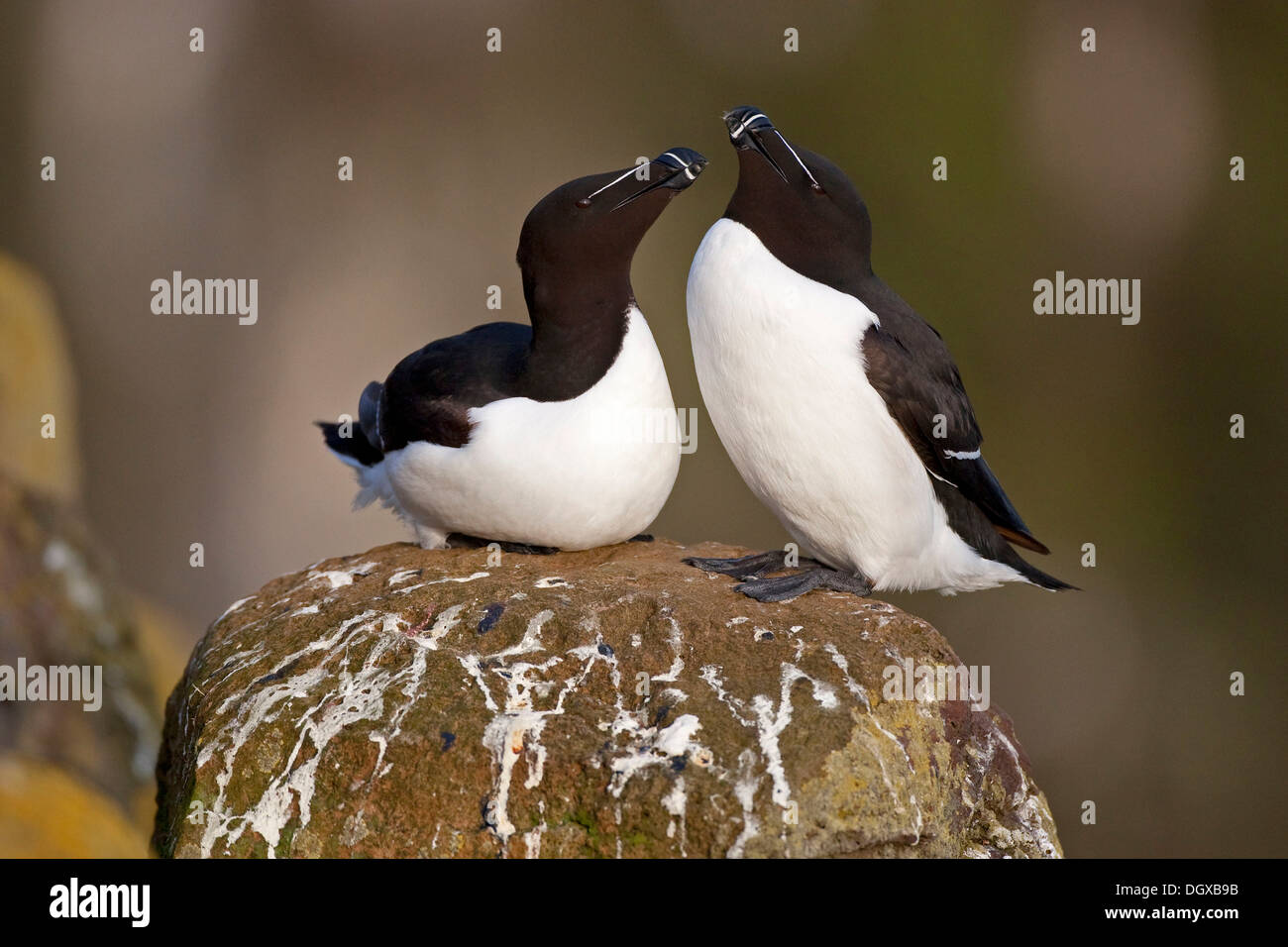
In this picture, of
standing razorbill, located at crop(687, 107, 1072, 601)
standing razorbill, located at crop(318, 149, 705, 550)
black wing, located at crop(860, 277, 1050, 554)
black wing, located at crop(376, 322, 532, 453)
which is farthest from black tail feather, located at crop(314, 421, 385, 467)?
black wing, located at crop(860, 277, 1050, 554)

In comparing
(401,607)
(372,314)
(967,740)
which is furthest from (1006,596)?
(401,607)

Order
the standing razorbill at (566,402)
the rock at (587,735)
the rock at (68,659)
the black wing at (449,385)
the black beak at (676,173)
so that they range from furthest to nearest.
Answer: the rock at (68,659), the black wing at (449,385), the standing razorbill at (566,402), the black beak at (676,173), the rock at (587,735)

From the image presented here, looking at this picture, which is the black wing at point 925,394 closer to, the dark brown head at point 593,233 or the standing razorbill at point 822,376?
the standing razorbill at point 822,376

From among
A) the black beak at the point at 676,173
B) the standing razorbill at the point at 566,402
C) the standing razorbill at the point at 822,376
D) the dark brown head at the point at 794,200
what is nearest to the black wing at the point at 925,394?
the standing razorbill at the point at 822,376

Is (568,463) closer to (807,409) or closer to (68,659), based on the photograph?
(807,409)

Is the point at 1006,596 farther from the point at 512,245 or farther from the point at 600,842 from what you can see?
the point at 600,842

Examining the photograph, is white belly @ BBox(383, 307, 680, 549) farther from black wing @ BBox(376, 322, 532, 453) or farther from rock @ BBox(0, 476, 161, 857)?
rock @ BBox(0, 476, 161, 857)

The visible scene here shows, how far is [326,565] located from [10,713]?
275 centimetres

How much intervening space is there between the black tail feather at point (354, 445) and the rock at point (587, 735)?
139 centimetres

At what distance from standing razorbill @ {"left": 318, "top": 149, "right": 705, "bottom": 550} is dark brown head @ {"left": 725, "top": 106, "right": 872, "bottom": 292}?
25cm

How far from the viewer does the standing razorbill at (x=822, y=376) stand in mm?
4871

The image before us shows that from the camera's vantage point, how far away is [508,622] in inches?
181

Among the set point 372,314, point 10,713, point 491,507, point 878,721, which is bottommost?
point 10,713

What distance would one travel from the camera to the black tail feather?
20.7 ft
